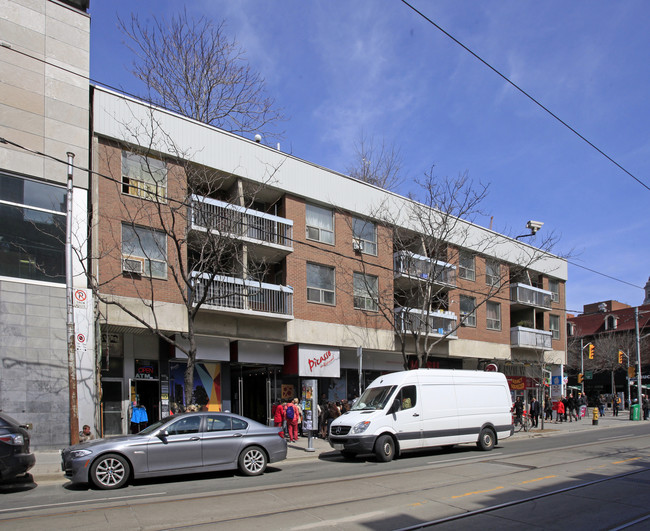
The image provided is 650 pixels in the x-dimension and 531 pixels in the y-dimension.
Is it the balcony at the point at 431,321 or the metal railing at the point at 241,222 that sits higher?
the metal railing at the point at 241,222

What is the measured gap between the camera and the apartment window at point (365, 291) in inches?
1051

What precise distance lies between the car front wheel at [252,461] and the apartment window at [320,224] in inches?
528

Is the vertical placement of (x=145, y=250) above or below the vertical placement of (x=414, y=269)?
above

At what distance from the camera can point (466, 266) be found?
107 ft

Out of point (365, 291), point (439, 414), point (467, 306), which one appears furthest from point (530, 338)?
point (439, 414)

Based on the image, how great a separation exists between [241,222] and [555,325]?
99.7ft

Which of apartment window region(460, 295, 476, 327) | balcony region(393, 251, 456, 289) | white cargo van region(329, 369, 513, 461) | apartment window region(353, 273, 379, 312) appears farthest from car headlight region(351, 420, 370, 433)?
apartment window region(460, 295, 476, 327)

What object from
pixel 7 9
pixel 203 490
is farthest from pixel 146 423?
pixel 7 9

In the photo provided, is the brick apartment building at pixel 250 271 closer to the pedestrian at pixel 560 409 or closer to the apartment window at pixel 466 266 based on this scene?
the apartment window at pixel 466 266

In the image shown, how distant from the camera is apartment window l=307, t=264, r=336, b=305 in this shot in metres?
24.8

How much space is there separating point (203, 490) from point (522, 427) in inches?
819

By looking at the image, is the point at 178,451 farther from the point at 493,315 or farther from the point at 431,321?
the point at 493,315

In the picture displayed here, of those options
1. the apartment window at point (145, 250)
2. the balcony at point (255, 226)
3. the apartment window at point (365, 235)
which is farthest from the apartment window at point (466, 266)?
the apartment window at point (145, 250)

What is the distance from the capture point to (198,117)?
31.4 meters
